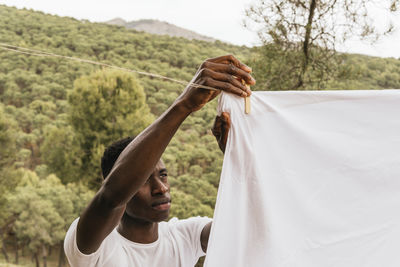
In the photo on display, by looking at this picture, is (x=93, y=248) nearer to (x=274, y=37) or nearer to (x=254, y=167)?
(x=254, y=167)

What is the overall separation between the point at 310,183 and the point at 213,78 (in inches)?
26.8

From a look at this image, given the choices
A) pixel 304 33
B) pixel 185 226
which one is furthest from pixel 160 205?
pixel 304 33

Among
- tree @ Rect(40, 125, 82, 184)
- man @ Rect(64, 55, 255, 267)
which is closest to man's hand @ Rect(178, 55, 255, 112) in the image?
man @ Rect(64, 55, 255, 267)

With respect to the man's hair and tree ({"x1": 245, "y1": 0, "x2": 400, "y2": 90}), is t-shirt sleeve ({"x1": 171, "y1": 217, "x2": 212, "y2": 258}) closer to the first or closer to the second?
the man's hair

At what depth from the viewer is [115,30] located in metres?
58.8

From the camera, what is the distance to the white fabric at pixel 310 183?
1.62 meters

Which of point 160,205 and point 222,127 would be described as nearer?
point 222,127

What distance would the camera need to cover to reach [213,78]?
1.46 meters

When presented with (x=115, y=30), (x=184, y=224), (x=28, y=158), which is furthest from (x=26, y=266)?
(x=115, y=30)

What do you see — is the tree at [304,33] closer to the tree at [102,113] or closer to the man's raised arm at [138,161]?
the man's raised arm at [138,161]

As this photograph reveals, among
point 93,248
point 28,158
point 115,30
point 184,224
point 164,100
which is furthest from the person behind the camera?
point 115,30

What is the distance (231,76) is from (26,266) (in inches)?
917

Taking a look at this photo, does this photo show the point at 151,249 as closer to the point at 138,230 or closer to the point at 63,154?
the point at 138,230

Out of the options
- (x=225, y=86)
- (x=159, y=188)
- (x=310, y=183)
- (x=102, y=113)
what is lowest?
(x=102, y=113)
